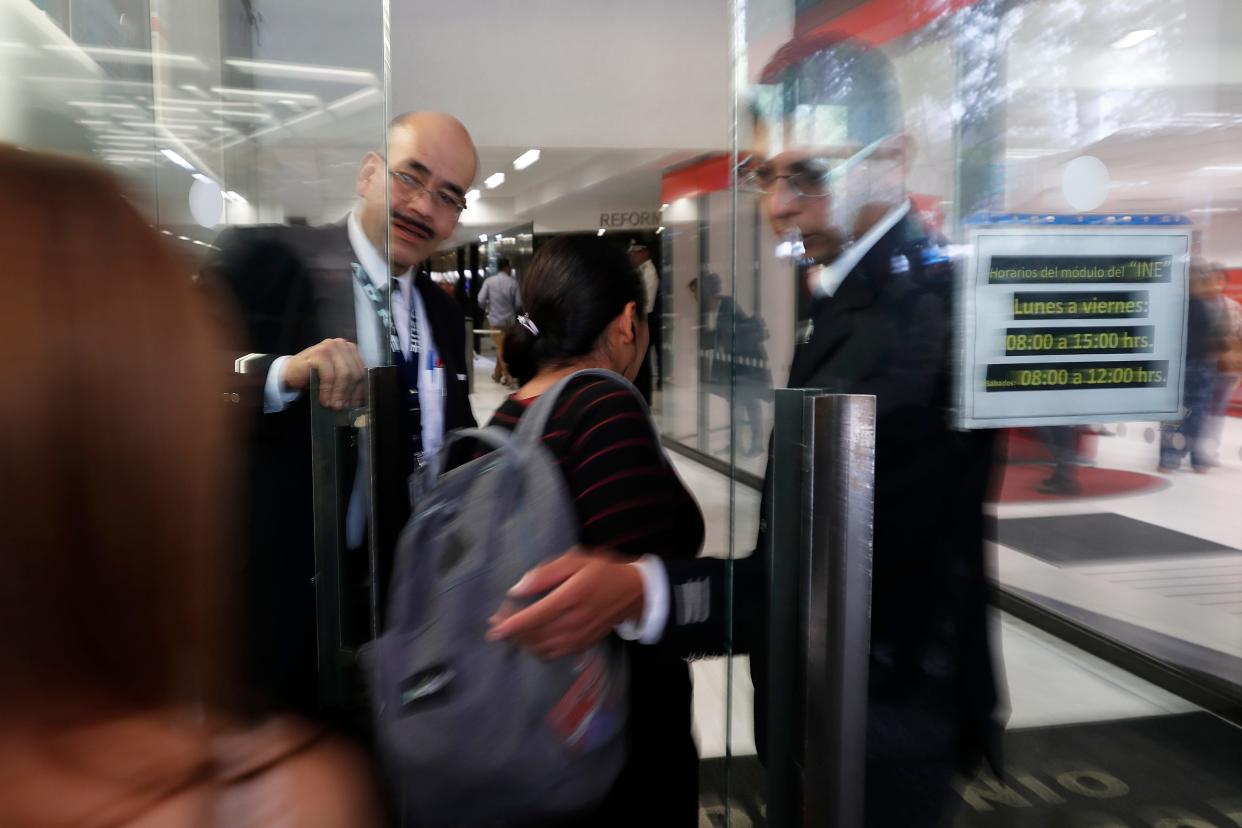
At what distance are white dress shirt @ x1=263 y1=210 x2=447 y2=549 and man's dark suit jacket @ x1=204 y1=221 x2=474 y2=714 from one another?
2 centimetres

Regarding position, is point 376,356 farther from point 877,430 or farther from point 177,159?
point 877,430

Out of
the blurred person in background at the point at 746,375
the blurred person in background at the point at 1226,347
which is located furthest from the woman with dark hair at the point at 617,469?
the blurred person in background at the point at 1226,347

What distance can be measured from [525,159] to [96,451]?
10344 millimetres

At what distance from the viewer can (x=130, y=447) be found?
1.85 ft

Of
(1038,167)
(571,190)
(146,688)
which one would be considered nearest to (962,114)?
(1038,167)

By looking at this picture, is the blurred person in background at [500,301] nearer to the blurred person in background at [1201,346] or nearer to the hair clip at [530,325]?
the hair clip at [530,325]

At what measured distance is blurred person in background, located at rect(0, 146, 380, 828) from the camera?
0.54 metres

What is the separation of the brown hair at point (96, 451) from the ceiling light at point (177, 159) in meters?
1.25

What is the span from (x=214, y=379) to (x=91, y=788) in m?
0.27

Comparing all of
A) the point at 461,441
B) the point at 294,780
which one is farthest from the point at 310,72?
the point at 294,780

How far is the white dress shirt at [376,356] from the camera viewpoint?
65.5 inches

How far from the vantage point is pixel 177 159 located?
1.72 metres

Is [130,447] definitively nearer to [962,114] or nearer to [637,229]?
[962,114]

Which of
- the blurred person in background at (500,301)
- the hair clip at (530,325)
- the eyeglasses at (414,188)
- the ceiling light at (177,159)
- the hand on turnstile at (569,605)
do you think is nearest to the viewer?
the hand on turnstile at (569,605)
